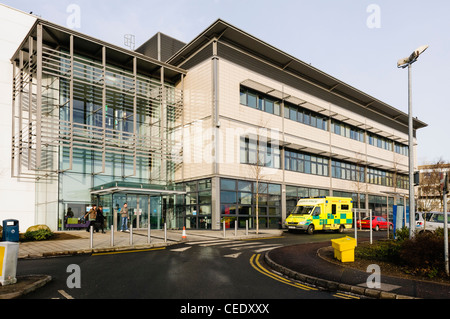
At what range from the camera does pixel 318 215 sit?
23.8 m

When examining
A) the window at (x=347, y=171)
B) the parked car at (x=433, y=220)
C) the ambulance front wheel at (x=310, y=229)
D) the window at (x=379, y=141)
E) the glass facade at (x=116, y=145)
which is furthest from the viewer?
the window at (x=379, y=141)

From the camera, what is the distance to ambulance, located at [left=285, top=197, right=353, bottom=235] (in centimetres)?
2344

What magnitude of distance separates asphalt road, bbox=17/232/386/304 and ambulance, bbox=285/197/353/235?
1191 centimetres

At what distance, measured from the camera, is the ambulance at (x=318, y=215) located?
23.4 meters

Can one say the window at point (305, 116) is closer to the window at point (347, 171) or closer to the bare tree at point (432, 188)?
the window at point (347, 171)

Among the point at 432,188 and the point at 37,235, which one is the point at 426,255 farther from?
the point at 432,188

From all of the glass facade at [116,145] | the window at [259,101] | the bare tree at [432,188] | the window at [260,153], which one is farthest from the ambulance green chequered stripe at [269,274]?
the bare tree at [432,188]

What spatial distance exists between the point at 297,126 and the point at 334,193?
9.43 metres

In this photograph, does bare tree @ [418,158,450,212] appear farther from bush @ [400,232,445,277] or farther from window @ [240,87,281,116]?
bush @ [400,232,445,277]

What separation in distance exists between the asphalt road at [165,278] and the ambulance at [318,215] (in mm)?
11907

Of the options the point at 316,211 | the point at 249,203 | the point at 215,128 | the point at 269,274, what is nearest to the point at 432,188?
the point at 316,211

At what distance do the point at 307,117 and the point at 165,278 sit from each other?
2880 cm

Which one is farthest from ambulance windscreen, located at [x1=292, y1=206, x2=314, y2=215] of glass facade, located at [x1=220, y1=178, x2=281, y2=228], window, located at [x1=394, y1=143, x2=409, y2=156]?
window, located at [x1=394, y1=143, x2=409, y2=156]
